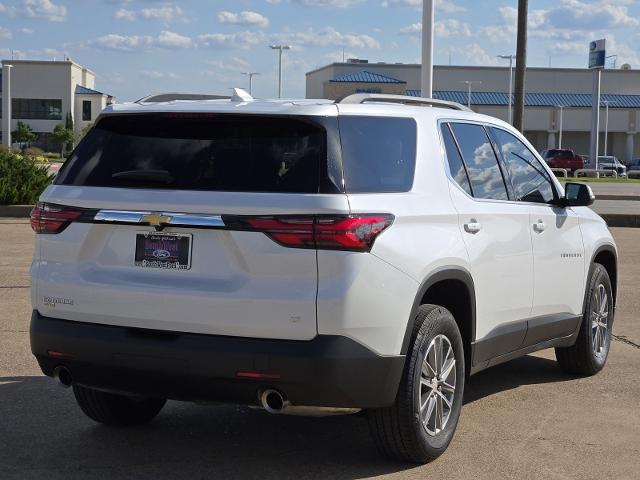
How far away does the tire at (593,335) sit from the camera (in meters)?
7.64

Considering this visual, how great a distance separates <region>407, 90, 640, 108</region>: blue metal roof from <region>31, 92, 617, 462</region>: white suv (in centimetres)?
9522

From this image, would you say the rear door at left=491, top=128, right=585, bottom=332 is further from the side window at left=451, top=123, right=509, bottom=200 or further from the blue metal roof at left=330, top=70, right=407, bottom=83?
the blue metal roof at left=330, top=70, right=407, bottom=83

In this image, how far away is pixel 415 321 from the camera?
532cm

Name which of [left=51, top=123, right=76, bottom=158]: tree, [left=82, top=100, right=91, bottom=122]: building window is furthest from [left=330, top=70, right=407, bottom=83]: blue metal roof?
[left=82, top=100, right=91, bottom=122]: building window

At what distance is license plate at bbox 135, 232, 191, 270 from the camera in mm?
4992

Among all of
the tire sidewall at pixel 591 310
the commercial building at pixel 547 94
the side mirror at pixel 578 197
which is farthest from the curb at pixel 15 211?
the commercial building at pixel 547 94

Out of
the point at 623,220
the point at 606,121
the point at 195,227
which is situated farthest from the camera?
the point at 606,121

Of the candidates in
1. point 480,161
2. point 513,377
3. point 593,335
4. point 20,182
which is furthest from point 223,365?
point 20,182

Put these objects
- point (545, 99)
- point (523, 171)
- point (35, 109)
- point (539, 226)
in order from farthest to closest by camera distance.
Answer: point (35, 109) → point (545, 99) → point (523, 171) → point (539, 226)

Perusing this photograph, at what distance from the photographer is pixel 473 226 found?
5910 mm

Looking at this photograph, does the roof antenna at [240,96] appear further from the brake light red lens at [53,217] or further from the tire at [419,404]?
the tire at [419,404]

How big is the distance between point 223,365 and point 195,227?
0.65m

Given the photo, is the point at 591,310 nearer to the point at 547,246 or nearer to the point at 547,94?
the point at 547,246

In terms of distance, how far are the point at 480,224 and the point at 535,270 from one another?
34.7 inches
